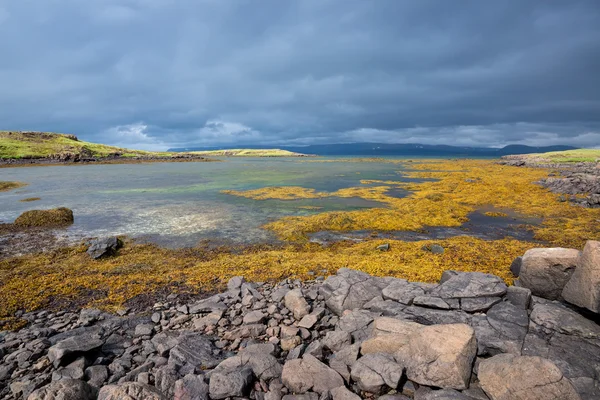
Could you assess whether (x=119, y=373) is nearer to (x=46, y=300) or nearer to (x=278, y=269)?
(x=46, y=300)

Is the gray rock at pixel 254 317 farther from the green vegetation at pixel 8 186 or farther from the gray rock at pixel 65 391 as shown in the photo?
the green vegetation at pixel 8 186

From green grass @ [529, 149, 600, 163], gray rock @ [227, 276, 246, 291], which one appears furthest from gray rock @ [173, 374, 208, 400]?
green grass @ [529, 149, 600, 163]

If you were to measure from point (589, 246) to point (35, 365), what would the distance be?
1677cm

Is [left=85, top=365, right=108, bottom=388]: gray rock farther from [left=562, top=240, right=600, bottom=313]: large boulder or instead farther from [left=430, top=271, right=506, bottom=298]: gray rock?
[left=562, top=240, right=600, bottom=313]: large boulder

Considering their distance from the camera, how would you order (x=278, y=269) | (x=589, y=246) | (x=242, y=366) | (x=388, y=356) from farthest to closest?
1. (x=278, y=269)
2. (x=589, y=246)
3. (x=242, y=366)
4. (x=388, y=356)

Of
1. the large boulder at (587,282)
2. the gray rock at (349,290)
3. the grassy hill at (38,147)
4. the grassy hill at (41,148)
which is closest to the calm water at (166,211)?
the gray rock at (349,290)

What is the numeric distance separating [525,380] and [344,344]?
176 inches

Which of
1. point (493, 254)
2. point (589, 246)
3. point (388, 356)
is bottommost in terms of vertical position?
point (493, 254)

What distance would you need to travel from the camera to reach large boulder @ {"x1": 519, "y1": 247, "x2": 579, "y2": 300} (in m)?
10.6

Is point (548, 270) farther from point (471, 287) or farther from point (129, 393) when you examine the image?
point (129, 393)

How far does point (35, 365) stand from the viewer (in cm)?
859

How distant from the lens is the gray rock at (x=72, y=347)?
8.48 meters

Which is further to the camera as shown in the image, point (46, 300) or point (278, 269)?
point (278, 269)

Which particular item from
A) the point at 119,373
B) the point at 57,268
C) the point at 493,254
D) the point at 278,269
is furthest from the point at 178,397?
the point at 493,254
